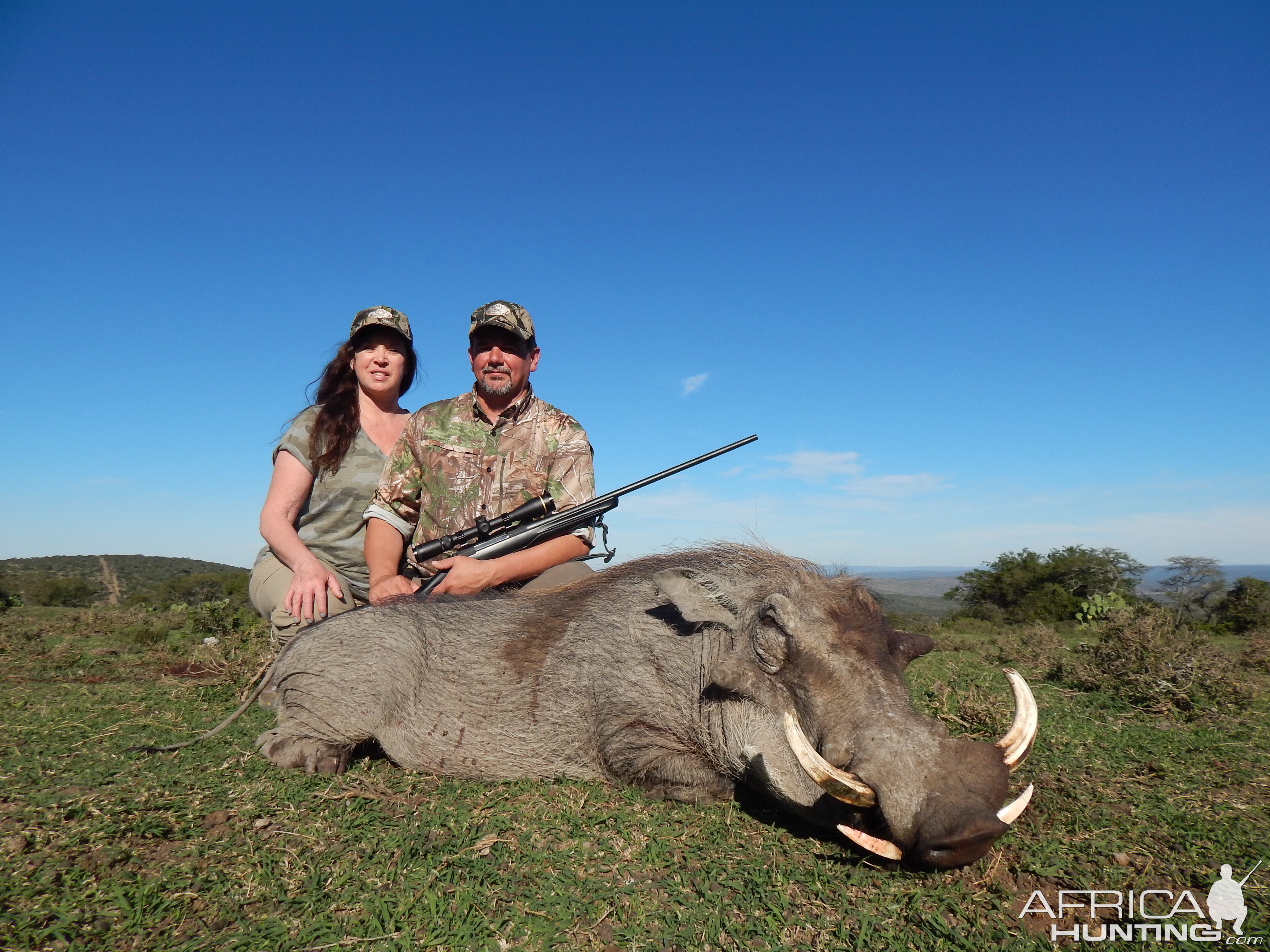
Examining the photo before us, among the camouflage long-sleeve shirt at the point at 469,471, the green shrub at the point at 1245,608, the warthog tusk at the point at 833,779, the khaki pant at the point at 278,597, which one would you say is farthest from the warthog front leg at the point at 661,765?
the green shrub at the point at 1245,608

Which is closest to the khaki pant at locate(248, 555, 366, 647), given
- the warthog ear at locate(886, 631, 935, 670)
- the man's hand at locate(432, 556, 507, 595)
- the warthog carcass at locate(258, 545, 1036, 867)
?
the man's hand at locate(432, 556, 507, 595)

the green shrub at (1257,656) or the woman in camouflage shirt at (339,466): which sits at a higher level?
the woman in camouflage shirt at (339,466)

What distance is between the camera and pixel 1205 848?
95.2 inches

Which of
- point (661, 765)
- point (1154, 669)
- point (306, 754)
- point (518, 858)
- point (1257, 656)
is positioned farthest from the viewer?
point (1257, 656)

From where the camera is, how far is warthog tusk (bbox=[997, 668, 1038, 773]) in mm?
2359

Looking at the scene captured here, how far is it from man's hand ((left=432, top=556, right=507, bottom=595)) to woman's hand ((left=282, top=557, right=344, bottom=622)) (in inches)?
29.1

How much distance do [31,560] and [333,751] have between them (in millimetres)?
35610

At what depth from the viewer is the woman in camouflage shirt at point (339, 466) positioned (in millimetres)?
4875

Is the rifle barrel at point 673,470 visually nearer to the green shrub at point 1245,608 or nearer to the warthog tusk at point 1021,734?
the warthog tusk at point 1021,734

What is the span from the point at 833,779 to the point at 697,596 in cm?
109

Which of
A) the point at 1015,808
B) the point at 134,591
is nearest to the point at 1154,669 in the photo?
the point at 1015,808

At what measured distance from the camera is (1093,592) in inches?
532

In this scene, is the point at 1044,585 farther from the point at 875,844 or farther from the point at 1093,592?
the point at 875,844

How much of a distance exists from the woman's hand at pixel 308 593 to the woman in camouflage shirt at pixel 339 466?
188mm
